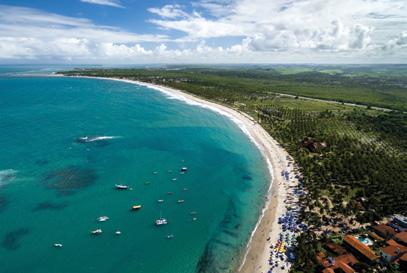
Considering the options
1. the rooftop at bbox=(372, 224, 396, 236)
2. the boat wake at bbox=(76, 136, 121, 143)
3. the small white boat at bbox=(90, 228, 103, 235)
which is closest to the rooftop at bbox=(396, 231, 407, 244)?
the rooftop at bbox=(372, 224, 396, 236)

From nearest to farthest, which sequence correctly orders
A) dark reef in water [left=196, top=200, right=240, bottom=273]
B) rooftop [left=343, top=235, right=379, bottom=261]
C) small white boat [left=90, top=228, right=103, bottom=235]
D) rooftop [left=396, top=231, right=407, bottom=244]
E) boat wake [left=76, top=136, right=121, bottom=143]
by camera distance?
rooftop [left=343, top=235, right=379, bottom=261] < dark reef in water [left=196, top=200, right=240, bottom=273] < rooftop [left=396, top=231, right=407, bottom=244] < small white boat [left=90, top=228, right=103, bottom=235] < boat wake [left=76, top=136, right=121, bottom=143]

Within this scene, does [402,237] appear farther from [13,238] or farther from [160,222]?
[13,238]

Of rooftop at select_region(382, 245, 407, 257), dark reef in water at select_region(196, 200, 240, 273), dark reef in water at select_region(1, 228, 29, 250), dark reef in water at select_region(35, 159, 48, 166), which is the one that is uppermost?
dark reef in water at select_region(35, 159, 48, 166)

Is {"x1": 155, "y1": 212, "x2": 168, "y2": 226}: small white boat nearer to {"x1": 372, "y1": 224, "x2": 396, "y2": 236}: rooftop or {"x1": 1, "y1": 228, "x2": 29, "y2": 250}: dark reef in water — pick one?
{"x1": 1, "y1": 228, "x2": 29, "y2": 250}: dark reef in water

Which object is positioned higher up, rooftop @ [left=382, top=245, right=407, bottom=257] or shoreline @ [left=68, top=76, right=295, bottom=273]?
rooftop @ [left=382, top=245, right=407, bottom=257]

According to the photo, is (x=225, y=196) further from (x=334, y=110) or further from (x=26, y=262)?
(x=334, y=110)
